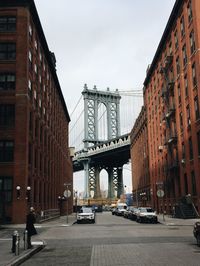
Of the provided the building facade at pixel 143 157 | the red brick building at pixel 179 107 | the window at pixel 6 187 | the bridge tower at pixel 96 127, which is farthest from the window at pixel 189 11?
the bridge tower at pixel 96 127

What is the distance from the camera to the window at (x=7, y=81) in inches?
1601

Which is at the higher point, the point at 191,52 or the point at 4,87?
the point at 191,52

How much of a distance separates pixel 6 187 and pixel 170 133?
2389 cm

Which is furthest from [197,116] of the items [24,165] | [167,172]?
[24,165]

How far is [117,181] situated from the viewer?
5325 inches

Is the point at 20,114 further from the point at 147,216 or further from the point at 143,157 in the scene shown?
the point at 143,157

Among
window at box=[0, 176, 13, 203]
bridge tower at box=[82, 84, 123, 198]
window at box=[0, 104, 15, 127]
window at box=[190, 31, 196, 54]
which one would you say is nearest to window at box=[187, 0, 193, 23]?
window at box=[190, 31, 196, 54]

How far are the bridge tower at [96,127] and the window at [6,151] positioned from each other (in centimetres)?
8364

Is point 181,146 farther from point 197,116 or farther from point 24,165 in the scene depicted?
point 24,165

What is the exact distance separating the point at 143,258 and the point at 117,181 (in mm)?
122835

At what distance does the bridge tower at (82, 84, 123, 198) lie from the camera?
127 meters

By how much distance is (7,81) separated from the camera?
40906mm

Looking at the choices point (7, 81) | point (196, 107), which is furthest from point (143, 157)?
point (7, 81)

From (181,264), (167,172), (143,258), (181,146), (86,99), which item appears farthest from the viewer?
(86,99)
